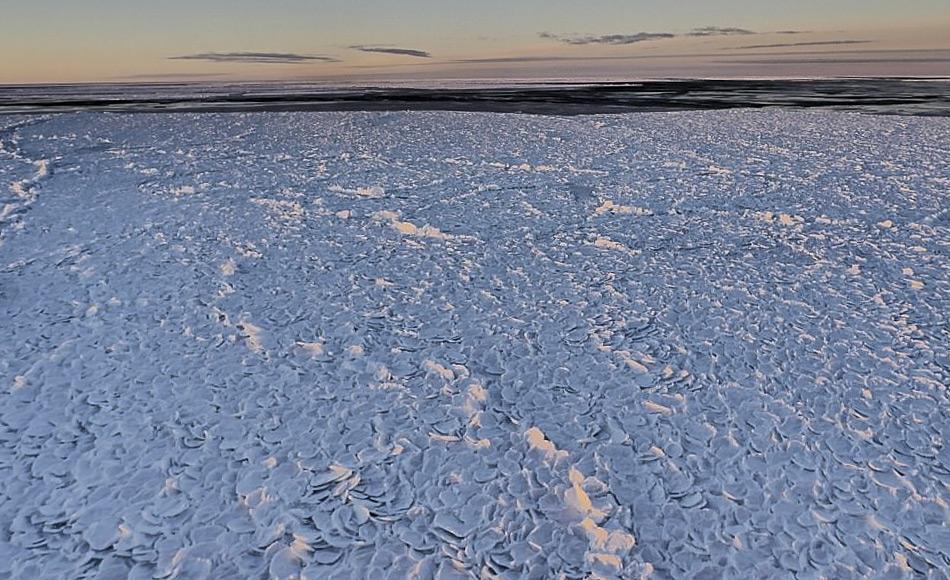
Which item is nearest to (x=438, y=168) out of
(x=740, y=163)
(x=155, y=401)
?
(x=740, y=163)

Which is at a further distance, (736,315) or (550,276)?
(550,276)

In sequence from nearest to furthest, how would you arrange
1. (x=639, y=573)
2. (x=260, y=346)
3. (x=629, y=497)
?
(x=639, y=573)
(x=629, y=497)
(x=260, y=346)

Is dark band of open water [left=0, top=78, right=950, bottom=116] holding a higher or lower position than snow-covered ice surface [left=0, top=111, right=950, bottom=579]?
higher

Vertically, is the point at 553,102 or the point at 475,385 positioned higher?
the point at 553,102

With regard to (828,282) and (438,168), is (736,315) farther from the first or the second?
(438,168)

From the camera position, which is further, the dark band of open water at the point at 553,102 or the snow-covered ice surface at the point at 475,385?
the dark band of open water at the point at 553,102

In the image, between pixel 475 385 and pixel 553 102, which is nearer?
pixel 475 385

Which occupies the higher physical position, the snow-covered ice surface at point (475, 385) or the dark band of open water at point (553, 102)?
the dark band of open water at point (553, 102)

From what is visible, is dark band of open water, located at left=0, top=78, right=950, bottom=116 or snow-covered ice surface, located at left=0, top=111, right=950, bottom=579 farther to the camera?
dark band of open water, located at left=0, top=78, right=950, bottom=116
